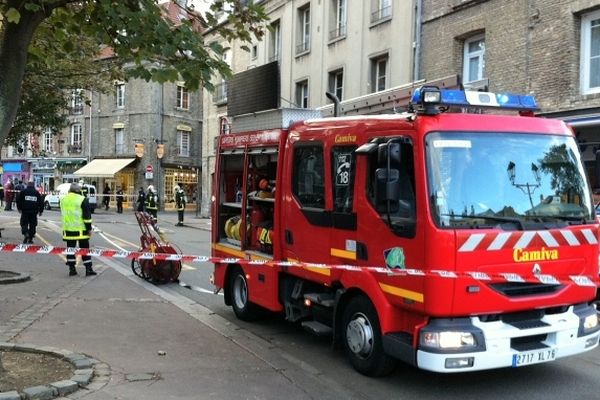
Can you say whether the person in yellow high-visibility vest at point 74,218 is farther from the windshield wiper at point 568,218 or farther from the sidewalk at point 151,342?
the windshield wiper at point 568,218

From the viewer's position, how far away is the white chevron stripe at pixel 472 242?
4.79 m

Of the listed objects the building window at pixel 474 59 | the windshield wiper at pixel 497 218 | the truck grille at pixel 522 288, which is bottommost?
the truck grille at pixel 522 288

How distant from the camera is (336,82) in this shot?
2389 centimetres

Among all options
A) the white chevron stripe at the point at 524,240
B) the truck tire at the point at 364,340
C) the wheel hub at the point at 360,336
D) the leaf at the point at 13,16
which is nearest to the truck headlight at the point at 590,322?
the white chevron stripe at the point at 524,240

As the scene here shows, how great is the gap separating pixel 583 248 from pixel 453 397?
1694 mm

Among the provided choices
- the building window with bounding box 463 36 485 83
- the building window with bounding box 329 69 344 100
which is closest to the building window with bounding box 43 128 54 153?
the building window with bounding box 329 69 344 100

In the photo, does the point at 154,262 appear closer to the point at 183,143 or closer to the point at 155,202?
the point at 155,202

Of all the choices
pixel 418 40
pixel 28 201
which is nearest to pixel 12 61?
pixel 28 201

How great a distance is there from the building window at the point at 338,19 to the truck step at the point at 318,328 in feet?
60.3

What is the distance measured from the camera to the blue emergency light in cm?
509

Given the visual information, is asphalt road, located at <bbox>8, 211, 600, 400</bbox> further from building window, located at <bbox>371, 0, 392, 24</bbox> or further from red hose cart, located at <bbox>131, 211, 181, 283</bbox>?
building window, located at <bbox>371, 0, 392, 24</bbox>

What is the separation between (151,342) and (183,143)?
40.6 metres

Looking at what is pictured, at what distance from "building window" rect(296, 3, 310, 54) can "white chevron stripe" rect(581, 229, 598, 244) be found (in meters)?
21.3

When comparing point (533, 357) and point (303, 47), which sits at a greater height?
point (303, 47)
